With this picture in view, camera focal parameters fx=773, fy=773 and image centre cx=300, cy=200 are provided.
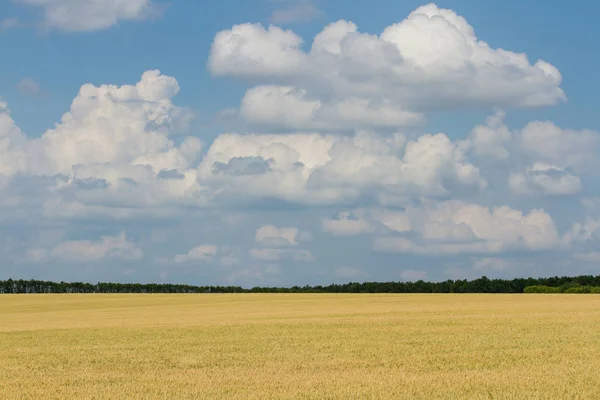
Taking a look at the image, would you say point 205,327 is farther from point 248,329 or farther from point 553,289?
point 553,289

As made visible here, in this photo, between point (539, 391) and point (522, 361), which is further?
point (522, 361)

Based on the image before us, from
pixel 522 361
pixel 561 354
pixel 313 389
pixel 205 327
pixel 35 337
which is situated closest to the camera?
pixel 313 389

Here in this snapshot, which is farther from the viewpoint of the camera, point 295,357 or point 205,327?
point 205,327

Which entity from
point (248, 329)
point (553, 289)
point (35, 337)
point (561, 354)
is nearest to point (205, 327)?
point (248, 329)

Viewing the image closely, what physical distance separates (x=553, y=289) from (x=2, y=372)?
125 metres

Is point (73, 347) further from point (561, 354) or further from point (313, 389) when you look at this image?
point (561, 354)

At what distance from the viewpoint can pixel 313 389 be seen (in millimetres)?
19875

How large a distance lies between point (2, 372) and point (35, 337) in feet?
55.0

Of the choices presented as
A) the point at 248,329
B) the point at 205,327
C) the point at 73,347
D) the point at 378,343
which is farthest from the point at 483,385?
the point at 205,327

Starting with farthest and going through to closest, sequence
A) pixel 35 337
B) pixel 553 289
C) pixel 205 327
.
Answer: pixel 553 289
pixel 205 327
pixel 35 337

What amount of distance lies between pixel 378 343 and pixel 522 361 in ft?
27.5

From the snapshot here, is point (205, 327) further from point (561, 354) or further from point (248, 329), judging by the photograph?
point (561, 354)

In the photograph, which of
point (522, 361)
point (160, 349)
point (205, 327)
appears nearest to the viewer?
point (522, 361)

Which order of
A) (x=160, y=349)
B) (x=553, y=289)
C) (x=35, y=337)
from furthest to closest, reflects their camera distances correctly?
(x=553, y=289) → (x=35, y=337) → (x=160, y=349)
